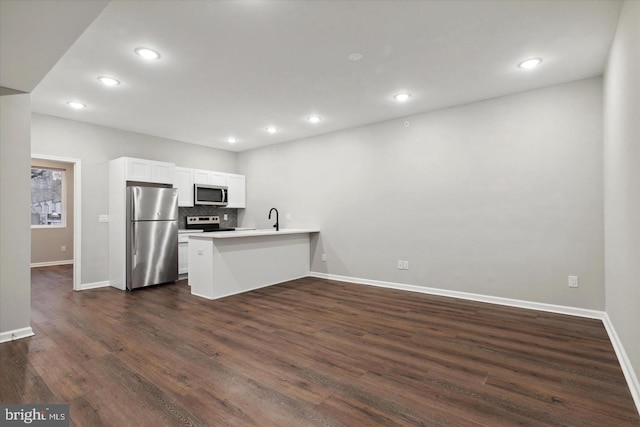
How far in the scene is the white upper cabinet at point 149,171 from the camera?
16.4ft

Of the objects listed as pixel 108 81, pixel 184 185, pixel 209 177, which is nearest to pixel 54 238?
pixel 184 185

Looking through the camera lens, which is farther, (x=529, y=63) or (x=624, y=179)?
(x=529, y=63)

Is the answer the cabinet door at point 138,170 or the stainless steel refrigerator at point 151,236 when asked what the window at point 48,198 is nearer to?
the cabinet door at point 138,170

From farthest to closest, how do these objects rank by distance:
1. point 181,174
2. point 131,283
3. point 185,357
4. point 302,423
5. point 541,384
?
point 181,174, point 131,283, point 185,357, point 541,384, point 302,423

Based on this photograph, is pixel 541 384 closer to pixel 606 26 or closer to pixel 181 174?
pixel 606 26

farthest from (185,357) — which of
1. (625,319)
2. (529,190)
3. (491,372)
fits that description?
(529,190)

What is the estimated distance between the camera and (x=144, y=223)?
5.03m

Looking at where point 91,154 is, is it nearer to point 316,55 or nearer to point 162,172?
point 162,172

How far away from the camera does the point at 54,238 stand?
25.2ft

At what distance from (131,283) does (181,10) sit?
4.15 m

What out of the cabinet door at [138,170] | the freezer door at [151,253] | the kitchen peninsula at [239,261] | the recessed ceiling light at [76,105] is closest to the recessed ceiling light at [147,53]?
the recessed ceiling light at [76,105]

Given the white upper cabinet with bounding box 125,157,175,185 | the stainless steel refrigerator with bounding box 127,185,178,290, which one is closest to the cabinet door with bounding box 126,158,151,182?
the white upper cabinet with bounding box 125,157,175,185

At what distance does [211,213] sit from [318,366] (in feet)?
17.2

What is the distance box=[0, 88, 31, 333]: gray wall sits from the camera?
2.86m
